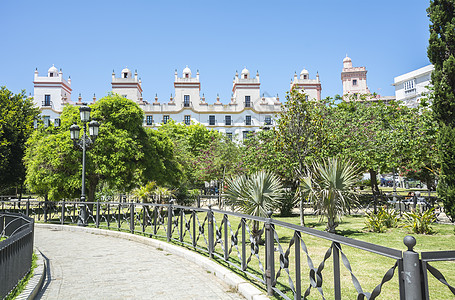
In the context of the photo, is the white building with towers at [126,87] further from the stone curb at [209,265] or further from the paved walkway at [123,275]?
the paved walkway at [123,275]

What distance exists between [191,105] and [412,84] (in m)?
39.7

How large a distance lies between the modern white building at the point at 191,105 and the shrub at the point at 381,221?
49666mm

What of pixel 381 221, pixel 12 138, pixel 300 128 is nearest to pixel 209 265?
pixel 381 221

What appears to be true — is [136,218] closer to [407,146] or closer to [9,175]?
[407,146]

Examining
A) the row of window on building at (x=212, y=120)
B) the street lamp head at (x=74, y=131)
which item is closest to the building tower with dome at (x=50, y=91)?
the row of window on building at (x=212, y=120)

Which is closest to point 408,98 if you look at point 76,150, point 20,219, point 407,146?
point 407,146

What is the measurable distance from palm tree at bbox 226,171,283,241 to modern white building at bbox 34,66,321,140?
53.2 m

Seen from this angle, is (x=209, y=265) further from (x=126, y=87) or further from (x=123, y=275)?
(x=126, y=87)

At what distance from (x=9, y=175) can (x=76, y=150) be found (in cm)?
1100

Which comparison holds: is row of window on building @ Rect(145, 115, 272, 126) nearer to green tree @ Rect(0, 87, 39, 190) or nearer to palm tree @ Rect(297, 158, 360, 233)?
green tree @ Rect(0, 87, 39, 190)

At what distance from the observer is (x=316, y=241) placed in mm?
9797

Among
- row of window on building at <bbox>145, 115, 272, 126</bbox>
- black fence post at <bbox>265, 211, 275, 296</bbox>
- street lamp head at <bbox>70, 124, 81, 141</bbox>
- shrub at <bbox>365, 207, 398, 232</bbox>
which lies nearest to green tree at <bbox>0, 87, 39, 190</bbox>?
street lamp head at <bbox>70, 124, 81, 141</bbox>

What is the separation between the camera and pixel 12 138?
25.0 meters

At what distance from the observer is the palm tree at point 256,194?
896cm
